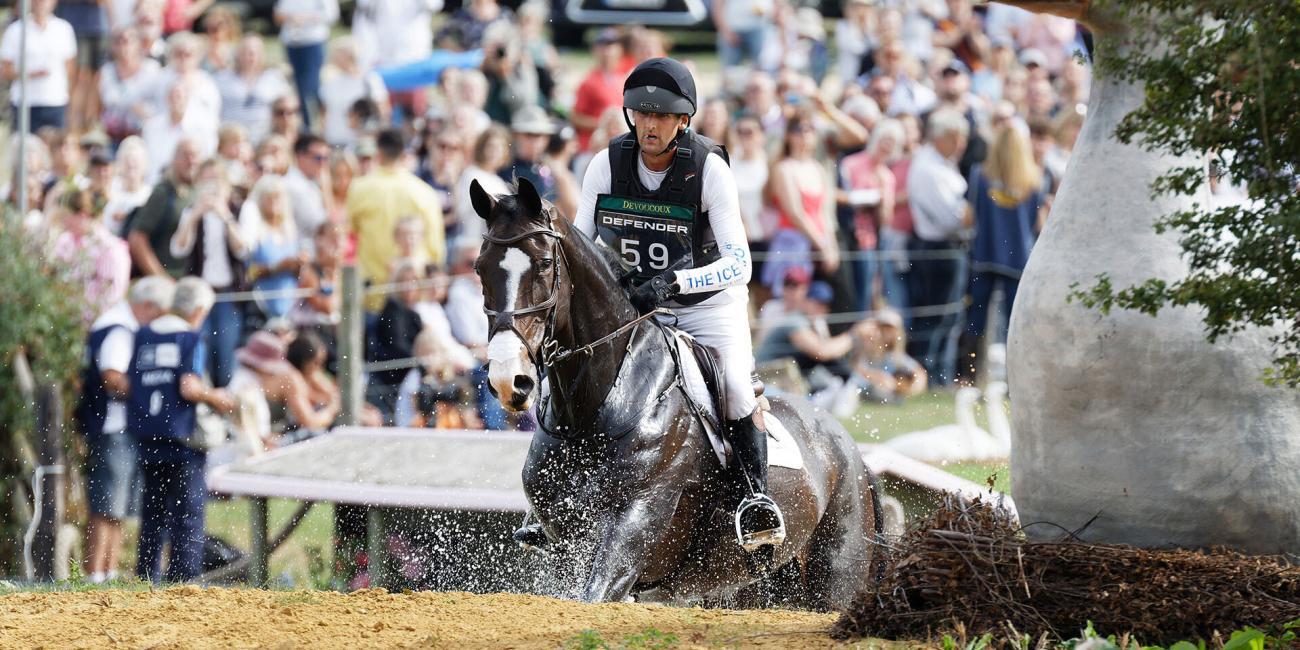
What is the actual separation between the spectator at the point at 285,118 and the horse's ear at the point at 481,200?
830 cm

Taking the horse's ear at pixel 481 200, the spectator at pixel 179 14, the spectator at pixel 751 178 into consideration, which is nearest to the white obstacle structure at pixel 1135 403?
the horse's ear at pixel 481 200

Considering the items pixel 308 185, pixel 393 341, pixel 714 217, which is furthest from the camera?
pixel 308 185

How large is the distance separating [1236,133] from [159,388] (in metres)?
7.90

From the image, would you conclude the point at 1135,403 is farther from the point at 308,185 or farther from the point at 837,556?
the point at 308,185

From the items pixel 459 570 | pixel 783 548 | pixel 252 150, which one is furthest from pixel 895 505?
pixel 252 150

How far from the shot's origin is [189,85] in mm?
14703

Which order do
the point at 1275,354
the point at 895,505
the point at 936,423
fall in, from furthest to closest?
the point at 936,423
the point at 895,505
the point at 1275,354

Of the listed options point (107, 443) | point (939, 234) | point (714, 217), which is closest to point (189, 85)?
point (107, 443)

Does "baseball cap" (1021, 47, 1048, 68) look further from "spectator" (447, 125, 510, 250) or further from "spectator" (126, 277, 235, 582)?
"spectator" (126, 277, 235, 582)

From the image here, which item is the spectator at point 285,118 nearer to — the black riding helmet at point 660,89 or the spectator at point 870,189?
the spectator at point 870,189

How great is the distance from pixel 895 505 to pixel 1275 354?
12.5ft

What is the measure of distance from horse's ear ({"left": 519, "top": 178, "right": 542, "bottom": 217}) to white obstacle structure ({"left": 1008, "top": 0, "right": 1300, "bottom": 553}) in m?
1.97

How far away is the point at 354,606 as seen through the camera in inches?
256

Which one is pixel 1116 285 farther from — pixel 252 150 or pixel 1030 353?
pixel 252 150
